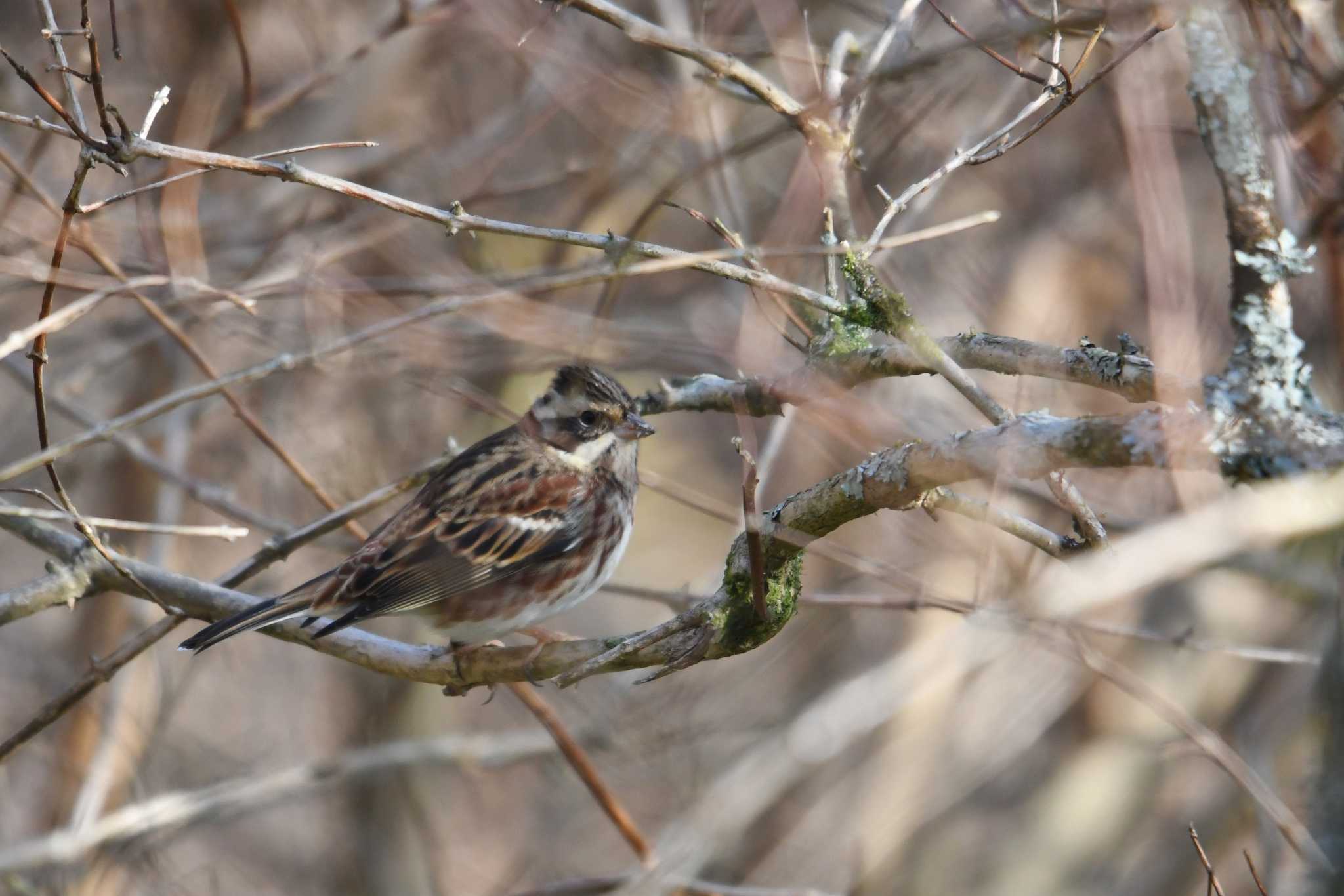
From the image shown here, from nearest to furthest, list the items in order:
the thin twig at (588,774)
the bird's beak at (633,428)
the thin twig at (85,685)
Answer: the thin twig at (85,685)
the thin twig at (588,774)
the bird's beak at (633,428)

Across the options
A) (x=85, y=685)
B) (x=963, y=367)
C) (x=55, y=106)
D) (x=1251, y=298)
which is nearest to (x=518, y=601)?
(x=85, y=685)

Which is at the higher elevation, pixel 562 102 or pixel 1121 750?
pixel 562 102

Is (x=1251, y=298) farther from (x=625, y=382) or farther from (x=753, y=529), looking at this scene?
(x=625, y=382)

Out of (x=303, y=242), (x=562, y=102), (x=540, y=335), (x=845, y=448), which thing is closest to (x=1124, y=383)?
(x=845, y=448)

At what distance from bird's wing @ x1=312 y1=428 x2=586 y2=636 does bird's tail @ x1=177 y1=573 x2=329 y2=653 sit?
30 cm

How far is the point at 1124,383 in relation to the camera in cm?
318

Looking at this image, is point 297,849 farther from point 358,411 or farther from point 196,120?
point 196,120

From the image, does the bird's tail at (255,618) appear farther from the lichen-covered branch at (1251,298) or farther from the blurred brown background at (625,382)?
the lichen-covered branch at (1251,298)

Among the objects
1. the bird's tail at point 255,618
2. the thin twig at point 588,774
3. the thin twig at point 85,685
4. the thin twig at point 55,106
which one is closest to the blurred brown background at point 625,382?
the thin twig at point 588,774

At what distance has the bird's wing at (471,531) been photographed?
5.06 metres

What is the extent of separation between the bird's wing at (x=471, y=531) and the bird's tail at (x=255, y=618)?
11.7 inches

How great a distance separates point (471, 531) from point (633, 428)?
81 cm

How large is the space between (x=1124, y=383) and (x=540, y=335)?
292cm

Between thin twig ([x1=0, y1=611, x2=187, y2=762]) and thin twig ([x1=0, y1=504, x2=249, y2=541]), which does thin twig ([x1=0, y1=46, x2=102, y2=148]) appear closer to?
thin twig ([x1=0, y1=504, x2=249, y2=541])
